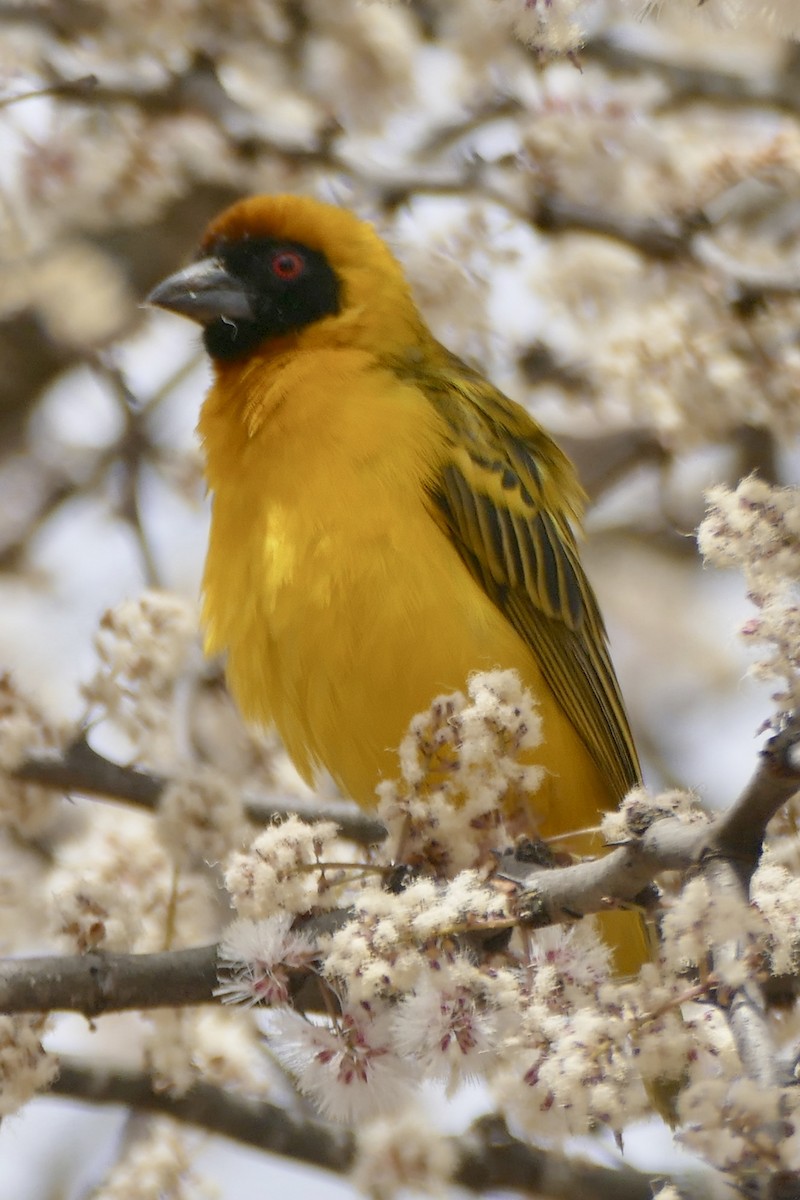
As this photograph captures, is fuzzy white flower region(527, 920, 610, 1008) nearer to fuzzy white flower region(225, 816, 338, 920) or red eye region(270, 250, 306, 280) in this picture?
fuzzy white flower region(225, 816, 338, 920)

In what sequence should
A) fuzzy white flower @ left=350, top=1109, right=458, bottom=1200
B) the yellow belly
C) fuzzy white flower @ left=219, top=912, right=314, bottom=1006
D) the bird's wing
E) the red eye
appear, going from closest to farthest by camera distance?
fuzzy white flower @ left=219, top=912, right=314, bottom=1006, fuzzy white flower @ left=350, top=1109, right=458, bottom=1200, the yellow belly, the bird's wing, the red eye

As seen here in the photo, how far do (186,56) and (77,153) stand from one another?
1.87ft

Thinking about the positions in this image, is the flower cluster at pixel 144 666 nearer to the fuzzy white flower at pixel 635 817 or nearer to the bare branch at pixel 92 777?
the bare branch at pixel 92 777

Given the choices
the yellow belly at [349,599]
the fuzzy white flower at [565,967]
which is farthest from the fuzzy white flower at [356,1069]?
the yellow belly at [349,599]

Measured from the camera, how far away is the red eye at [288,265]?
4.72 meters

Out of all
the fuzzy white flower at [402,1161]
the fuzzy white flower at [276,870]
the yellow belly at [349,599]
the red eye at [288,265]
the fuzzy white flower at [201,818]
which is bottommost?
the fuzzy white flower at [402,1161]

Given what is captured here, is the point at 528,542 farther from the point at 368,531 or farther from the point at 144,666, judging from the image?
the point at 144,666

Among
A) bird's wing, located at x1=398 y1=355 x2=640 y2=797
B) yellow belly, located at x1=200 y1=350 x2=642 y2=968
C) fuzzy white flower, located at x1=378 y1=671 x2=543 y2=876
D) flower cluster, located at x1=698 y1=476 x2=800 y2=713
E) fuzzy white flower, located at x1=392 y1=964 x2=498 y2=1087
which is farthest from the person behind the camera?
bird's wing, located at x1=398 y1=355 x2=640 y2=797

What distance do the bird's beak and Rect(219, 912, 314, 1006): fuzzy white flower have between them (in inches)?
98.2

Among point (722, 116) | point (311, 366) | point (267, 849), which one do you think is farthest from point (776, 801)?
point (722, 116)

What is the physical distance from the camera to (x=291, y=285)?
15.4ft

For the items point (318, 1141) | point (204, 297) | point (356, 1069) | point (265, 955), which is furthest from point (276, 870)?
point (204, 297)

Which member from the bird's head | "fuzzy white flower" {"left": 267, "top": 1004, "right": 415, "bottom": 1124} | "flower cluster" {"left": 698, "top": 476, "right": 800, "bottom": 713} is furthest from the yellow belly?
"flower cluster" {"left": 698, "top": 476, "right": 800, "bottom": 713}

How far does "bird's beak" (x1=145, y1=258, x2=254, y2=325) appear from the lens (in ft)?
15.0
